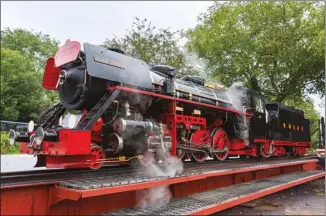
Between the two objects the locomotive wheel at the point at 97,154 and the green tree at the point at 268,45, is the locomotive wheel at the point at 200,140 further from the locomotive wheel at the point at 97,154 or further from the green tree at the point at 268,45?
the green tree at the point at 268,45

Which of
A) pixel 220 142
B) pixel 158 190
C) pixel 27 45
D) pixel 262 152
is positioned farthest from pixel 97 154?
pixel 27 45

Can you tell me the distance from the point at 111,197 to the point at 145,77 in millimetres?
2464

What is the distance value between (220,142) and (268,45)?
9767 mm

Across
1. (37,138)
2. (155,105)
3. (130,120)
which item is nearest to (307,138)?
(155,105)

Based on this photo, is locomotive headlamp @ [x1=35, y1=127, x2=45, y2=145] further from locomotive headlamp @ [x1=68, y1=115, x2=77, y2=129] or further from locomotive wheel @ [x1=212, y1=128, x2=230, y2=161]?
locomotive wheel @ [x1=212, y1=128, x2=230, y2=161]

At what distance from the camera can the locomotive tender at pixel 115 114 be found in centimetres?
430

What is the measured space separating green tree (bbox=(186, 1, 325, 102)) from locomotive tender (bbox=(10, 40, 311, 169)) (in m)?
10.0

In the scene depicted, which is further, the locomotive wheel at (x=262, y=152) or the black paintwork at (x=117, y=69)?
the locomotive wheel at (x=262, y=152)

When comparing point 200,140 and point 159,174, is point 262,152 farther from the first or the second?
point 159,174

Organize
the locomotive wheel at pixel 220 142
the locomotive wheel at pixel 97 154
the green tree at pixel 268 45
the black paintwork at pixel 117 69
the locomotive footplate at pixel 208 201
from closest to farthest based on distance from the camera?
the locomotive footplate at pixel 208 201
the locomotive wheel at pixel 97 154
the black paintwork at pixel 117 69
the locomotive wheel at pixel 220 142
the green tree at pixel 268 45

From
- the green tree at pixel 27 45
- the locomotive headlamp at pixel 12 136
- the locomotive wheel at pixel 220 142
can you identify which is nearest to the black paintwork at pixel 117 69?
the locomotive headlamp at pixel 12 136

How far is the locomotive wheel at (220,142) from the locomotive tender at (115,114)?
1.2 inches

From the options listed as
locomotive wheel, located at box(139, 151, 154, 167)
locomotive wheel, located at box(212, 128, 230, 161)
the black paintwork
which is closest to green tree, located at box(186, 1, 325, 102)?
locomotive wheel, located at box(212, 128, 230, 161)

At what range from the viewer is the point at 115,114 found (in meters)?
5.22
